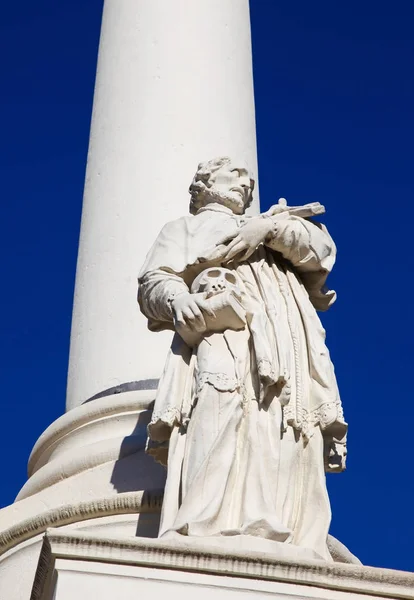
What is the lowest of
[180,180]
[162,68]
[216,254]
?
[216,254]

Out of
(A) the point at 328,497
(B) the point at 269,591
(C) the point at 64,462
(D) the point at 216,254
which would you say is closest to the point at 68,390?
(C) the point at 64,462

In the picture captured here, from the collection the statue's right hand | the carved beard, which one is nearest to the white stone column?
the carved beard

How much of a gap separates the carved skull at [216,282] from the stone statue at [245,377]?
0.04 ft

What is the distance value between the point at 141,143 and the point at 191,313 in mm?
5246

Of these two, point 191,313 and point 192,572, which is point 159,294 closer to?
point 191,313

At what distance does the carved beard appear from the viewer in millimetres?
14352

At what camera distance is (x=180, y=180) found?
1761 centimetres

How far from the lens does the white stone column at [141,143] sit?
54.5 feet

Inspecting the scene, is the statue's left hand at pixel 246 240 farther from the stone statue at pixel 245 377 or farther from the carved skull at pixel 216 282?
the carved skull at pixel 216 282

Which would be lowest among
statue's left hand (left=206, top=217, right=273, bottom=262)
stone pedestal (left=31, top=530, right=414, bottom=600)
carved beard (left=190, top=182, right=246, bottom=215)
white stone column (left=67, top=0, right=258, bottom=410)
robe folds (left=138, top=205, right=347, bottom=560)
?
stone pedestal (left=31, top=530, right=414, bottom=600)

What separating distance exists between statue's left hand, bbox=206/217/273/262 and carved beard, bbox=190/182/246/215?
732mm

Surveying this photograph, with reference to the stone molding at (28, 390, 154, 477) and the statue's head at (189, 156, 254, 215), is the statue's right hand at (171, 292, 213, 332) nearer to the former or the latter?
the statue's head at (189, 156, 254, 215)

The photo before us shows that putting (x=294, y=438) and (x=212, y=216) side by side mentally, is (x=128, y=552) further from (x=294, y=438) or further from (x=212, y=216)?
(x=212, y=216)

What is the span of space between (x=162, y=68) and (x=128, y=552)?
27.1 ft
